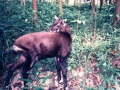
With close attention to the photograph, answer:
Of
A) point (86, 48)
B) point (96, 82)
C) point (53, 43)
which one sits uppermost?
point (53, 43)

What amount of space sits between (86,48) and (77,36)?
92 centimetres

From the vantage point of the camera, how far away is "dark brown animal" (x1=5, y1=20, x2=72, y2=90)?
15.0ft

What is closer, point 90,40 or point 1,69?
point 1,69

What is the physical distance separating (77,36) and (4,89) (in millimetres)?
3459

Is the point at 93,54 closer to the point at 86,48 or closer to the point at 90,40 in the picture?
the point at 86,48

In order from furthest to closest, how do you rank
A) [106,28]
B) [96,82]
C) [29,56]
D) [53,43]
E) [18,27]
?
[106,28]
[18,27]
[96,82]
[53,43]
[29,56]

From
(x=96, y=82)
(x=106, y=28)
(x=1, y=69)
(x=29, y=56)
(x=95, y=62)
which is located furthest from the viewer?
(x=106, y=28)

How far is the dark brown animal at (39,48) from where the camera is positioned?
4562 millimetres

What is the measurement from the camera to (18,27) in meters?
7.38

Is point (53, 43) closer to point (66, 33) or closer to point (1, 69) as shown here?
point (66, 33)

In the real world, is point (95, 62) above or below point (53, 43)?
below

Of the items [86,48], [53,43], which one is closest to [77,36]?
[86,48]

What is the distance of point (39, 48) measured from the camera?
4.74 m

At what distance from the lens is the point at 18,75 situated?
18.2ft
